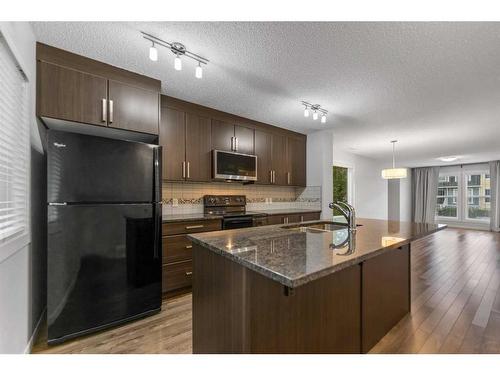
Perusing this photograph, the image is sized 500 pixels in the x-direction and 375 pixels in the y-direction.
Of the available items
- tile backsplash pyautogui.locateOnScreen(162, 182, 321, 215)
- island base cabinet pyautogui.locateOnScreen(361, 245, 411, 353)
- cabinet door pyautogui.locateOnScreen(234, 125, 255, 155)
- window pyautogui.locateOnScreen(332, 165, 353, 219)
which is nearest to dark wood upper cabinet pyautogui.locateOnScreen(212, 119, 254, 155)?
cabinet door pyautogui.locateOnScreen(234, 125, 255, 155)

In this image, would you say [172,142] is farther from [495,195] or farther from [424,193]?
[495,195]

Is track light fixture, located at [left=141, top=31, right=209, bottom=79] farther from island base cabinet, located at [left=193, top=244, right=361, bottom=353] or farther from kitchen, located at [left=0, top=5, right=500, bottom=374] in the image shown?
island base cabinet, located at [left=193, top=244, right=361, bottom=353]

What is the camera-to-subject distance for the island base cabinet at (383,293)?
5.10 ft

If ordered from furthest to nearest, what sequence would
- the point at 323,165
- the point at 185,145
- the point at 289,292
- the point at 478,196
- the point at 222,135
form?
the point at 478,196 → the point at 323,165 → the point at 222,135 → the point at 185,145 → the point at 289,292

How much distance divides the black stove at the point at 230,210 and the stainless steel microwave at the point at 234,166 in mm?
394

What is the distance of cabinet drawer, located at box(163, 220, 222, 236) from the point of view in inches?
97.0

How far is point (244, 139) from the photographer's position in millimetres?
3566

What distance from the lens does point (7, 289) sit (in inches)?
53.1

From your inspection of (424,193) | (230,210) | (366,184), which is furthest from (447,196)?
(230,210)

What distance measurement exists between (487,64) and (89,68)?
348 cm

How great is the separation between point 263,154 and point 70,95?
256 centimetres

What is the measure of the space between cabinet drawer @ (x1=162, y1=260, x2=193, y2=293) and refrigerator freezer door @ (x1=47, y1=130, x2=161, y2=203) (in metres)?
0.82

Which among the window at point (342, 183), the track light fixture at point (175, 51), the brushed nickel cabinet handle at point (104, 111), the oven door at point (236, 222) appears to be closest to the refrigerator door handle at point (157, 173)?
the brushed nickel cabinet handle at point (104, 111)

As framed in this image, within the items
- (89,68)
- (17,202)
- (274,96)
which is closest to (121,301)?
(17,202)
